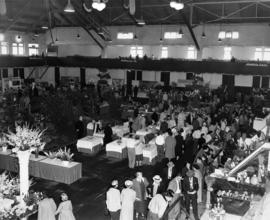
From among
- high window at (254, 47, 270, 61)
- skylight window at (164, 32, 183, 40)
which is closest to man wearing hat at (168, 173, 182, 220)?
high window at (254, 47, 270, 61)

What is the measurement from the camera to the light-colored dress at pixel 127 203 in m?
8.51

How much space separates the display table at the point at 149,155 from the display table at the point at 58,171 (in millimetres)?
2760

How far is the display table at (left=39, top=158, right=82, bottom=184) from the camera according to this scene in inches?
453

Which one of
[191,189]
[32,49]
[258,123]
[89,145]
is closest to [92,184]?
[89,145]

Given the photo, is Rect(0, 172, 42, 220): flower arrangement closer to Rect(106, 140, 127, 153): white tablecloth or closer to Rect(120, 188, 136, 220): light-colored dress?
Rect(120, 188, 136, 220): light-colored dress

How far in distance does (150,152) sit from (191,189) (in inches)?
183

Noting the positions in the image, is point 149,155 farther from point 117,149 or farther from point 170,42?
point 170,42

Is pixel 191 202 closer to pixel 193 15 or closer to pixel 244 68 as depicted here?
pixel 244 68

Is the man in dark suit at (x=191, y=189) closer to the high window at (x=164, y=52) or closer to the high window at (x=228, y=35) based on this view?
the high window at (x=228, y=35)

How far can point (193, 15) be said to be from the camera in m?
26.4

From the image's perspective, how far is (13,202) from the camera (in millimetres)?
8758

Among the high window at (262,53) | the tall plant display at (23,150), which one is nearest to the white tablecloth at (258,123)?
the tall plant display at (23,150)

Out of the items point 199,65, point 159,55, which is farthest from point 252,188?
point 159,55

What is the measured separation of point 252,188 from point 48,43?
29.8 metres
